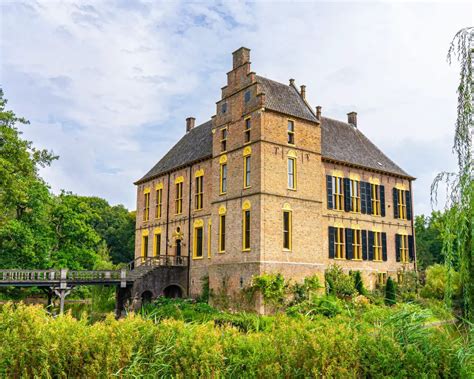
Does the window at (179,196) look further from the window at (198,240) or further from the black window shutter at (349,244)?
the black window shutter at (349,244)

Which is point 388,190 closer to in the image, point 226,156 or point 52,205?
point 226,156

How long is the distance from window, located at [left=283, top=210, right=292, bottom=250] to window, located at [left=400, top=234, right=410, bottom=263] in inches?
419

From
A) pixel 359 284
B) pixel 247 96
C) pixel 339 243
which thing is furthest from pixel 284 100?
pixel 359 284

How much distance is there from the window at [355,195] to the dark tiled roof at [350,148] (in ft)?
3.82

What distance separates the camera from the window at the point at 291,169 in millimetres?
25234

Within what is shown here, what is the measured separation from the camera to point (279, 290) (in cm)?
2309

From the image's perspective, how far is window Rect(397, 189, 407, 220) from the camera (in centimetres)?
3239

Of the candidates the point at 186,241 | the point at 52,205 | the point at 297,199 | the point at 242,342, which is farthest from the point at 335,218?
the point at 242,342

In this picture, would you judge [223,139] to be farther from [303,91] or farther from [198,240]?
[198,240]

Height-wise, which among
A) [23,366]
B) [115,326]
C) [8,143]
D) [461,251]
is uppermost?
[8,143]

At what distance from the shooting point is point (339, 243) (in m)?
28.5

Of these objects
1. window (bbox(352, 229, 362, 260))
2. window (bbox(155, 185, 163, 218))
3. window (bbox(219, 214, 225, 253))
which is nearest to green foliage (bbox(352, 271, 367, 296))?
window (bbox(352, 229, 362, 260))

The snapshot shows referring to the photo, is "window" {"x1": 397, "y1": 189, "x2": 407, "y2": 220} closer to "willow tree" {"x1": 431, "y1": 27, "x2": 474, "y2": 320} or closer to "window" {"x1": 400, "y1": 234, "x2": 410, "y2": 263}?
"window" {"x1": 400, "y1": 234, "x2": 410, "y2": 263}

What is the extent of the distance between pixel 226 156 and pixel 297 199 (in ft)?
15.0
